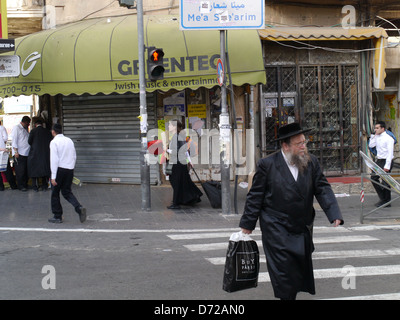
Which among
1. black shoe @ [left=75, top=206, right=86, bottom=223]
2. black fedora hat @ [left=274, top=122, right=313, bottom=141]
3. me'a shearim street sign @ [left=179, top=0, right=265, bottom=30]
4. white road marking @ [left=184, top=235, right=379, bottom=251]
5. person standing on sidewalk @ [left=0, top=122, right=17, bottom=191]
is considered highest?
me'a shearim street sign @ [left=179, top=0, right=265, bottom=30]

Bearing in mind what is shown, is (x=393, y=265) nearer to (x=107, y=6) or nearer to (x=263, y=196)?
(x=263, y=196)

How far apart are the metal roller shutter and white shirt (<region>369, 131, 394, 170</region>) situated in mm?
6065

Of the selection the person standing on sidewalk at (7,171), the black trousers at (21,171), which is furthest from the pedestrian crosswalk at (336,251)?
the person standing on sidewalk at (7,171)

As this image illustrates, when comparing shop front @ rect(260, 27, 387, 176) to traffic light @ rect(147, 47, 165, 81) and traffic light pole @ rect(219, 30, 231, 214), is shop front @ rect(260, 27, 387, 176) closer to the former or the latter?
traffic light pole @ rect(219, 30, 231, 214)

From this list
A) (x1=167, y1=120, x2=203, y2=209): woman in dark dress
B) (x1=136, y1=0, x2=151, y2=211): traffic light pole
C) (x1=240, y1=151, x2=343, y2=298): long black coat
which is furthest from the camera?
(x1=167, y1=120, x2=203, y2=209): woman in dark dress

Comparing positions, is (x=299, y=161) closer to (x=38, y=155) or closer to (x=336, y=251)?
(x=336, y=251)

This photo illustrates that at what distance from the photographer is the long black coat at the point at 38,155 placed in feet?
45.9

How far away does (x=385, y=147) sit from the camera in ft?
38.1

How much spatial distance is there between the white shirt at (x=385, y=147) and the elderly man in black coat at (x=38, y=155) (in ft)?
27.3

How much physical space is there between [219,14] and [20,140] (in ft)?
22.6

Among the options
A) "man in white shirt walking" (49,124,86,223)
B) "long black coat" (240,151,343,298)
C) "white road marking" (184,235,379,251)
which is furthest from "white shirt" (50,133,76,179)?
"long black coat" (240,151,343,298)

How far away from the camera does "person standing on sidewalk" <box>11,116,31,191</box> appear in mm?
14297

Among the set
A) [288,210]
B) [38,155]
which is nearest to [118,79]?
[38,155]

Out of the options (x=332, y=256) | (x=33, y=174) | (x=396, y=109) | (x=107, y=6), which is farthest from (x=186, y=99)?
(x=332, y=256)
